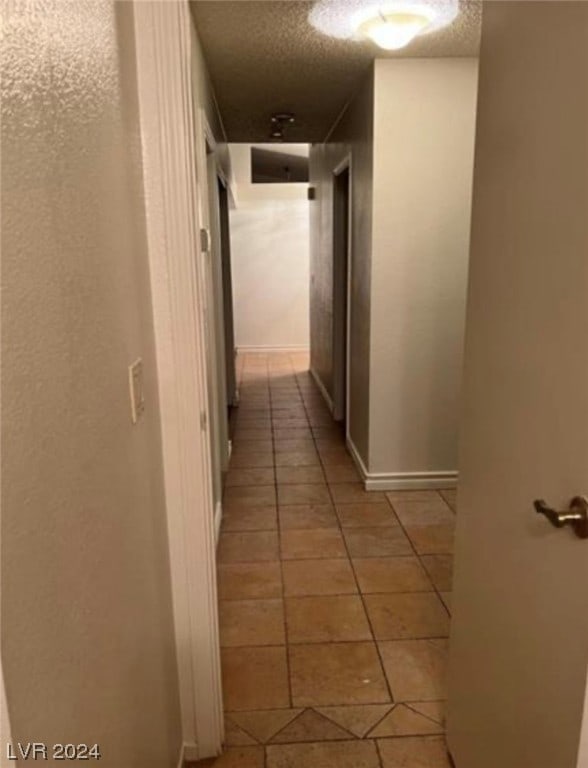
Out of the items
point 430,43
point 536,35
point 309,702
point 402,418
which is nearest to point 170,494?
point 309,702

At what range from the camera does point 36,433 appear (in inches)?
26.1

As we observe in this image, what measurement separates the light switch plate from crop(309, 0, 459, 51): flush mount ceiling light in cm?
167

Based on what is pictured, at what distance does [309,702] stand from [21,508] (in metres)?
1.52

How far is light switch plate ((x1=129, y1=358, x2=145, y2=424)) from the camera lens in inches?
43.7

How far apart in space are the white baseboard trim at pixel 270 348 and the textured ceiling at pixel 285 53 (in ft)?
14.2

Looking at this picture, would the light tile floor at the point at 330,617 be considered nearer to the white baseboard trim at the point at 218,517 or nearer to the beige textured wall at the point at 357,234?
the white baseboard trim at the point at 218,517


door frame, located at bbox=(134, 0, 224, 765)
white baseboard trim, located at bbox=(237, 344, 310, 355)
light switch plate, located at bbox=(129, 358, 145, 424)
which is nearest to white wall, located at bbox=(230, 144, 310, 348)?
white baseboard trim, located at bbox=(237, 344, 310, 355)

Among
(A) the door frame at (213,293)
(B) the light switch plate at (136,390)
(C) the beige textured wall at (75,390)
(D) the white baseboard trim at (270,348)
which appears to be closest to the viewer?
(C) the beige textured wall at (75,390)

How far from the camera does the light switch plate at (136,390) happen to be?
3.64 feet

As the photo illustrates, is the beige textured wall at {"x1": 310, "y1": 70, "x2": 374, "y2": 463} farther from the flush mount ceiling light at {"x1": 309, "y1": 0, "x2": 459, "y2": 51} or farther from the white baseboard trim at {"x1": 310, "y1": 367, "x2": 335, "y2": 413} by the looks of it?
the flush mount ceiling light at {"x1": 309, "y1": 0, "x2": 459, "y2": 51}

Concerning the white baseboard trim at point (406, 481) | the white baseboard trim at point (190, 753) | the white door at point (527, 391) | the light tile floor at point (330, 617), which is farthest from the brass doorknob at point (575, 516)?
the white baseboard trim at point (406, 481)

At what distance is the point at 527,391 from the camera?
1050 mm

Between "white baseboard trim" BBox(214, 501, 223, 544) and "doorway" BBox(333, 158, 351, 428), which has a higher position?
"doorway" BBox(333, 158, 351, 428)

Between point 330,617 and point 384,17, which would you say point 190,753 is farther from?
point 384,17
